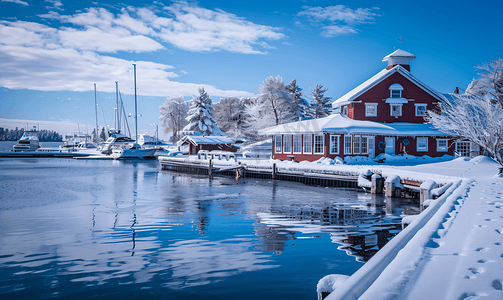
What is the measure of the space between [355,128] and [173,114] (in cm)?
5990

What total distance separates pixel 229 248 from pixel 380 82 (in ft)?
96.4

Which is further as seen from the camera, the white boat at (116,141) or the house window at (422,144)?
the white boat at (116,141)

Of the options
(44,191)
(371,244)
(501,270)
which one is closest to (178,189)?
(44,191)

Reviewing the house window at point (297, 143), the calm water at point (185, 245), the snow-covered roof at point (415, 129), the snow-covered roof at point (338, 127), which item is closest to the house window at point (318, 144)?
the snow-covered roof at point (338, 127)

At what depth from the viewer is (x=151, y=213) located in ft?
49.6

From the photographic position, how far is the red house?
103ft

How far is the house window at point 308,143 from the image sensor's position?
32.0 m

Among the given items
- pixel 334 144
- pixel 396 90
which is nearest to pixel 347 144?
pixel 334 144

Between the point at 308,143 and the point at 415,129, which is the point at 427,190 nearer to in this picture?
the point at 308,143

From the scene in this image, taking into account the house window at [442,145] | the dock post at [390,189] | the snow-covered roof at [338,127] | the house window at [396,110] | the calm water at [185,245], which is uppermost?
the house window at [396,110]

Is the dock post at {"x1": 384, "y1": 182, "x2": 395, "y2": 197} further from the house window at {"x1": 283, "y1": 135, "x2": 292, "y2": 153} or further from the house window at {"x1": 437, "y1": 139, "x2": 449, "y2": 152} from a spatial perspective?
the house window at {"x1": 437, "y1": 139, "x2": 449, "y2": 152}

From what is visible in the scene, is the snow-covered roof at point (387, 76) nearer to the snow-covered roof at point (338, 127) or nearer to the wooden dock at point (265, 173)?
the snow-covered roof at point (338, 127)

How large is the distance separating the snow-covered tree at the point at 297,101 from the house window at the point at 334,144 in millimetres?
23900

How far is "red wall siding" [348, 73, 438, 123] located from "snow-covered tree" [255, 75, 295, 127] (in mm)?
19846
